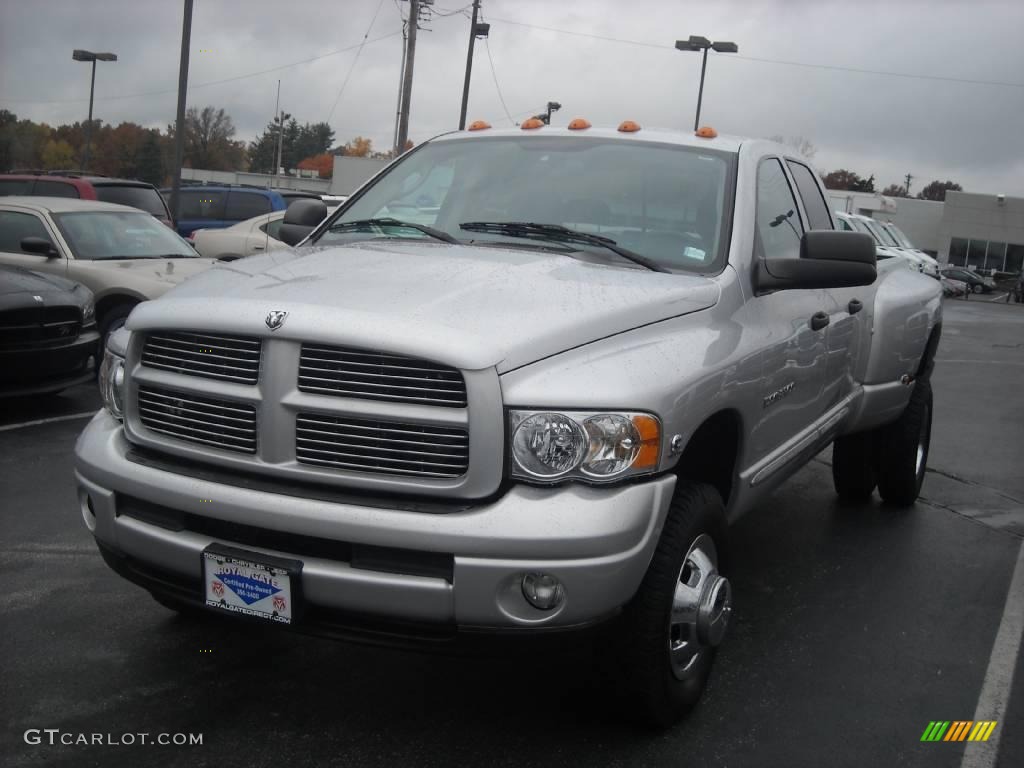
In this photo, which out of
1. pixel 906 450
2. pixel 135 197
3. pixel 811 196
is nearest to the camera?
pixel 811 196

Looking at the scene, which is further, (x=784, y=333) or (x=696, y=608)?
(x=784, y=333)

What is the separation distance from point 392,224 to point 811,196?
2177 mm

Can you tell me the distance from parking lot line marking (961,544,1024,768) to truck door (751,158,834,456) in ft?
3.69

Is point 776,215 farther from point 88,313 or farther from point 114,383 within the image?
point 88,313

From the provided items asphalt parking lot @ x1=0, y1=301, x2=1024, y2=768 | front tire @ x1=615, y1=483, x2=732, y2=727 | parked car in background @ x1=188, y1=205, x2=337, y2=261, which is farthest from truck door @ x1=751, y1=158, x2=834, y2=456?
parked car in background @ x1=188, y1=205, x2=337, y2=261

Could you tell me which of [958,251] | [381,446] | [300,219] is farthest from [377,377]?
[958,251]

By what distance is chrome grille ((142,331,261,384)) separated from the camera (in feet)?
9.80

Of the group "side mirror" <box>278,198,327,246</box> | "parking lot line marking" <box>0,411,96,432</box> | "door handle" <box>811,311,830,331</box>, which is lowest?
"parking lot line marking" <box>0,411,96,432</box>

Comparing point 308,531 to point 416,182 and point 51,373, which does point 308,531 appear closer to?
point 416,182

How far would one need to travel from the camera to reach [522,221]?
4.04 m

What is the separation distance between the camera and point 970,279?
2174 inches

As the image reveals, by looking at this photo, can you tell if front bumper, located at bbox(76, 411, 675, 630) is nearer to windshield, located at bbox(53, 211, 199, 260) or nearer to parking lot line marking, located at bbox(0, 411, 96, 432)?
parking lot line marking, located at bbox(0, 411, 96, 432)

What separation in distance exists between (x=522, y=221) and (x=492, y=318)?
1.15 m

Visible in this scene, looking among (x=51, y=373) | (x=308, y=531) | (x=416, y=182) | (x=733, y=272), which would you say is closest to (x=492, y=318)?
(x=308, y=531)
